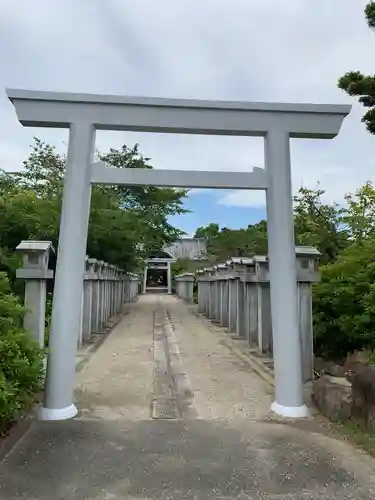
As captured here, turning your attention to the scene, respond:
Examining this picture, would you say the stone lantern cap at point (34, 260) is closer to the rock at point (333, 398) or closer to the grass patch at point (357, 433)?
the rock at point (333, 398)

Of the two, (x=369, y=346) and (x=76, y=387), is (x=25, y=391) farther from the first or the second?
(x=369, y=346)

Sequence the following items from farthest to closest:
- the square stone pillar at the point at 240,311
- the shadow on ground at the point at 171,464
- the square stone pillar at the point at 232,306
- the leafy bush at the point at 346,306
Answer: the square stone pillar at the point at 232,306 < the square stone pillar at the point at 240,311 < the leafy bush at the point at 346,306 < the shadow on ground at the point at 171,464

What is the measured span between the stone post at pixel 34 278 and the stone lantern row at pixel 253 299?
266 cm

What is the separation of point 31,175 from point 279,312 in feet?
43.6

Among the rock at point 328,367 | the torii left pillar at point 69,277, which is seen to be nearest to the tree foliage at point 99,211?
the torii left pillar at point 69,277

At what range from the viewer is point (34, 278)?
4305 millimetres

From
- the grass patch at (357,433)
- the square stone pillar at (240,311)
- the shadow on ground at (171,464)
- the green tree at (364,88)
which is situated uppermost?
the green tree at (364,88)

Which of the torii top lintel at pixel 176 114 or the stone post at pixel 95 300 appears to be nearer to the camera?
the torii top lintel at pixel 176 114

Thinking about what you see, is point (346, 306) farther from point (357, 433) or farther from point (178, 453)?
point (178, 453)

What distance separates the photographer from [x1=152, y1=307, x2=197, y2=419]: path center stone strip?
13.7 feet

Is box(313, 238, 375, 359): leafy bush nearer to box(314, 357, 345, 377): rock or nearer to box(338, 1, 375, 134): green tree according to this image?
box(314, 357, 345, 377): rock

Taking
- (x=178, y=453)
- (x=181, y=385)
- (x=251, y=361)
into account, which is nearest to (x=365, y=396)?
(x=178, y=453)

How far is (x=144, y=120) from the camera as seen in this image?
13.6 feet

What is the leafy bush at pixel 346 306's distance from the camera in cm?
529
